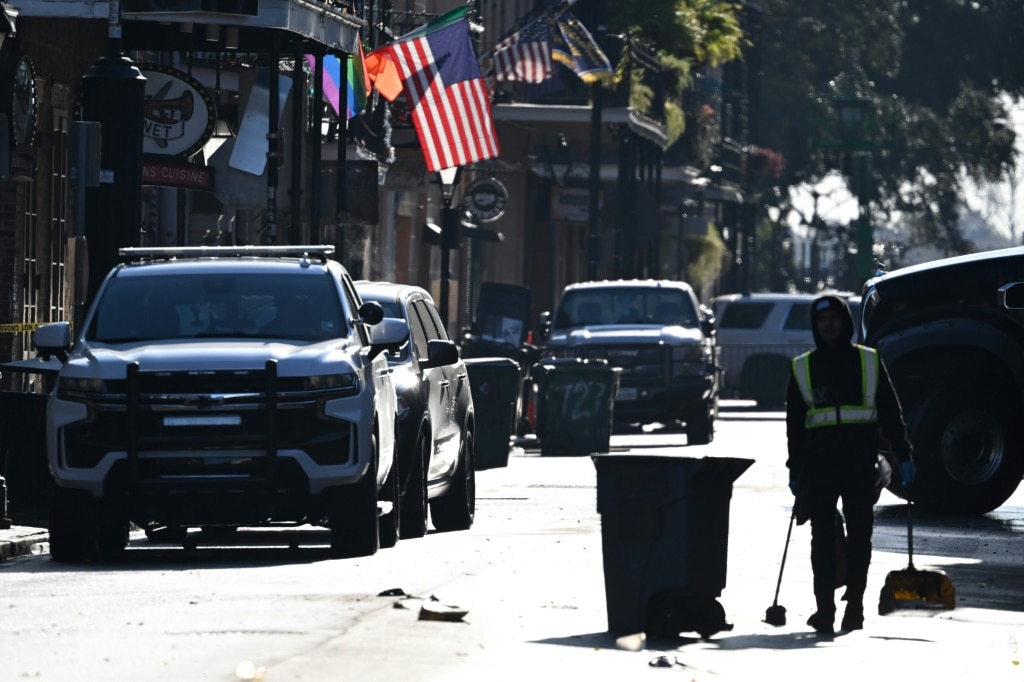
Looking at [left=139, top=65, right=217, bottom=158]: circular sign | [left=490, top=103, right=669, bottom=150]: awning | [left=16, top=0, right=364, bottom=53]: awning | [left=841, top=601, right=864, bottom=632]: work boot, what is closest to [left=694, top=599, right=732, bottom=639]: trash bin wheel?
[left=841, top=601, right=864, bottom=632]: work boot

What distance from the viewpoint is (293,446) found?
1474 centimetres

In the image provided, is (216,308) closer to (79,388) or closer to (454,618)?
(79,388)

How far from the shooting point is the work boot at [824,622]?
12.0 metres

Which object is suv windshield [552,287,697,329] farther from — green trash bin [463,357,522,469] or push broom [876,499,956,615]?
push broom [876,499,956,615]

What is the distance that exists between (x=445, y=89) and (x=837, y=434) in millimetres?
19012

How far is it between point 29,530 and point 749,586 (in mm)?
5192

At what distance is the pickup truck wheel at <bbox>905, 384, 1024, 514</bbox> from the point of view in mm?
20250

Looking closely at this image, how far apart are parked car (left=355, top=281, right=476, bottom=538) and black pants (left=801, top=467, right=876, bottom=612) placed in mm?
4664

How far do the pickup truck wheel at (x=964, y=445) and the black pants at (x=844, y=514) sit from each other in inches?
313

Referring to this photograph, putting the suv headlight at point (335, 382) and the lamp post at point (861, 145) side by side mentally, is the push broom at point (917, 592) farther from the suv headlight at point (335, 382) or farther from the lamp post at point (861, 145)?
the lamp post at point (861, 145)

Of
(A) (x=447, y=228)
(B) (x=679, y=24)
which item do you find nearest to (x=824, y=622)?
(A) (x=447, y=228)

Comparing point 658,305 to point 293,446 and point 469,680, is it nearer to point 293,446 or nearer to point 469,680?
point 293,446

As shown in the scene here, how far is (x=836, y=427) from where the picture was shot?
40.8 feet

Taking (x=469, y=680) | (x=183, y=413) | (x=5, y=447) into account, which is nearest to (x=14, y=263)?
(x=5, y=447)
